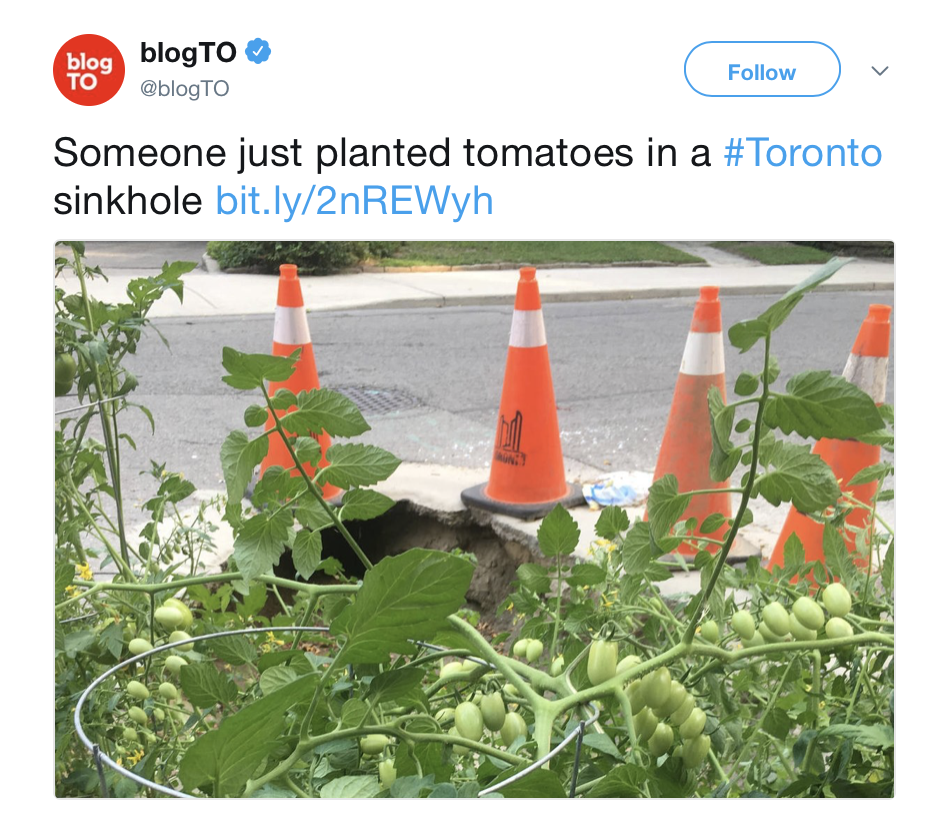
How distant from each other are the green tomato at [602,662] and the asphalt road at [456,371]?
2557 millimetres

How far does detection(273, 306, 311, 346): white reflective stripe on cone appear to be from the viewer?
2457 mm

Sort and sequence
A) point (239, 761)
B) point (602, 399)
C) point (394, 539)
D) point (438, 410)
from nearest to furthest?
point (239, 761)
point (394, 539)
point (438, 410)
point (602, 399)

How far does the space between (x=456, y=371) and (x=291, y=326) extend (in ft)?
8.70

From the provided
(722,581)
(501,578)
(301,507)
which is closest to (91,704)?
(301,507)

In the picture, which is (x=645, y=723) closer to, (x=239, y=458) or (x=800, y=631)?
(x=800, y=631)

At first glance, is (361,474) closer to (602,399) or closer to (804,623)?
(804,623)

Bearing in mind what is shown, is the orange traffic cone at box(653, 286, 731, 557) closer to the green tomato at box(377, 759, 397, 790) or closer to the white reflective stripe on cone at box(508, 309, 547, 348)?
the white reflective stripe on cone at box(508, 309, 547, 348)

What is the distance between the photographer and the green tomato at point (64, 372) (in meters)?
1.23

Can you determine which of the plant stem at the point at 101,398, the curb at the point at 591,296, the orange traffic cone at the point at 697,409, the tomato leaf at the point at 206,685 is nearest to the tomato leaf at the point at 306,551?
the tomato leaf at the point at 206,685

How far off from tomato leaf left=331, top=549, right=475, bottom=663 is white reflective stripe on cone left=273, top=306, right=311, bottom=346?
77.9 inches

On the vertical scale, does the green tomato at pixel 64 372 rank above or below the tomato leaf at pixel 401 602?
above
